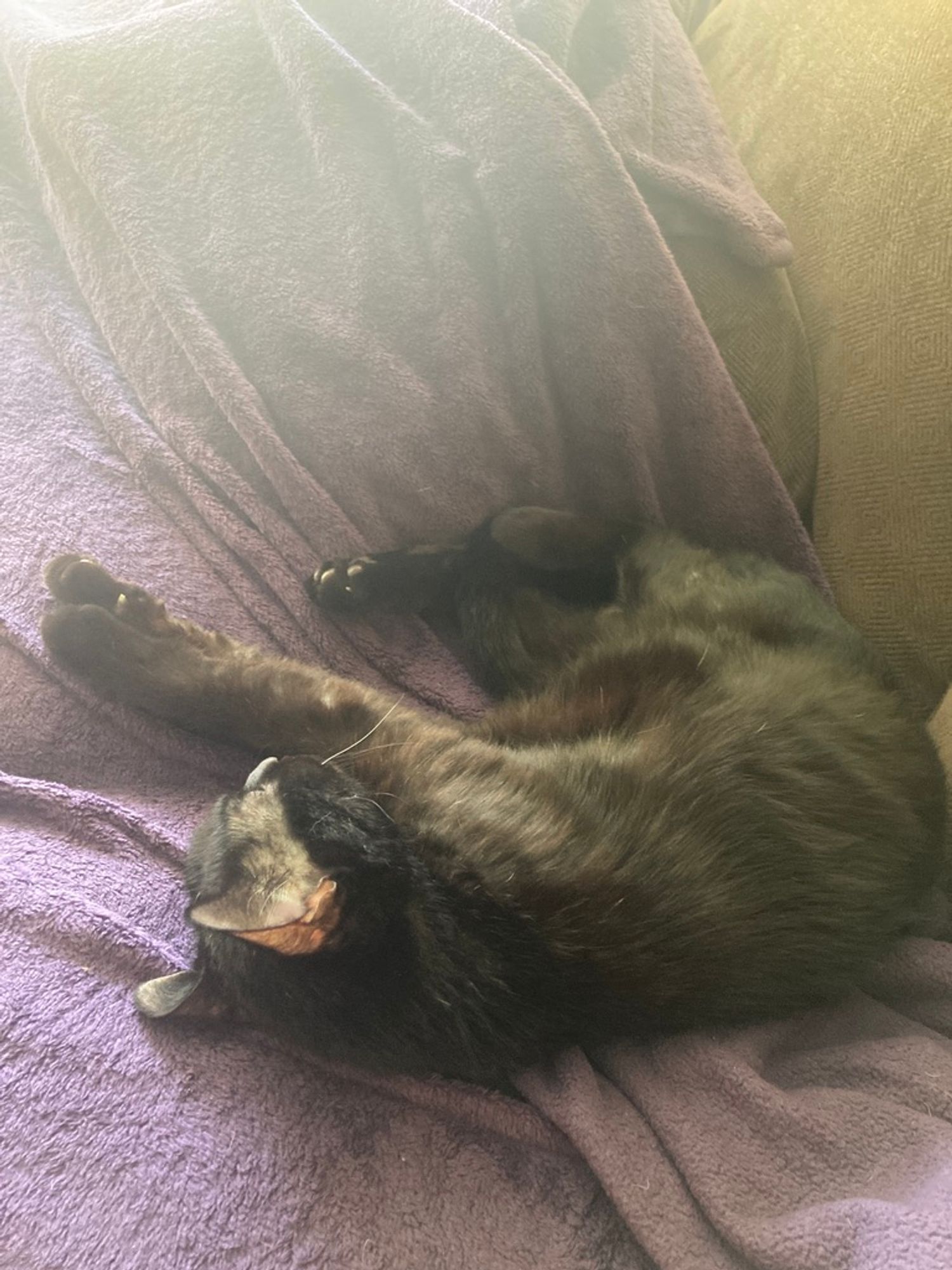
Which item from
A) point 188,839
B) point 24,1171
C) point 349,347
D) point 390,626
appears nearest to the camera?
point 24,1171

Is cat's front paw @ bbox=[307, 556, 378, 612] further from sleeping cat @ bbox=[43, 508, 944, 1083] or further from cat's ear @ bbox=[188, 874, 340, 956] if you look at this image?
cat's ear @ bbox=[188, 874, 340, 956]

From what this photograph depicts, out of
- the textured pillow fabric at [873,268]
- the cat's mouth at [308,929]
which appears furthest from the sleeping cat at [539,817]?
the textured pillow fabric at [873,268]

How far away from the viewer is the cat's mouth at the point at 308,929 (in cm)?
82

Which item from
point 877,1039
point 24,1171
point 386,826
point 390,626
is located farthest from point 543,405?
point 24,1171

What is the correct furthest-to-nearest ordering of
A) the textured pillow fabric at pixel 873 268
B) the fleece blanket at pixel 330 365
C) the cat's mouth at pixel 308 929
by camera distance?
the textured pillow fabric at pixel 873 268
the fleece blanket at pixel 330 365
the cat's mouth at pixel 308 929

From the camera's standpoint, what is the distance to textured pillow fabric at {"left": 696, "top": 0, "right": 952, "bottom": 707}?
1.19 meters

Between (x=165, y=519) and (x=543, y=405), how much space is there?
0.60 m

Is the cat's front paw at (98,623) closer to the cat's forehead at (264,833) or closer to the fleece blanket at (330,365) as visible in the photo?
the fleece blanket at (330,365)

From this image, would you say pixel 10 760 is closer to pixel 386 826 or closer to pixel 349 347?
pixel 386 826

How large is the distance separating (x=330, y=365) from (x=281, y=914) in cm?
79

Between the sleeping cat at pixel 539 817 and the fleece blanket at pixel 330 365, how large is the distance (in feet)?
0.19

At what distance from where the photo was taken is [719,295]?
1.34 meters

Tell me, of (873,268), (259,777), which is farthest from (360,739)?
(873,268)

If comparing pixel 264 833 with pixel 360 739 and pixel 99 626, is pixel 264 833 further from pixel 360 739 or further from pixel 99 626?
pixel 99 626
